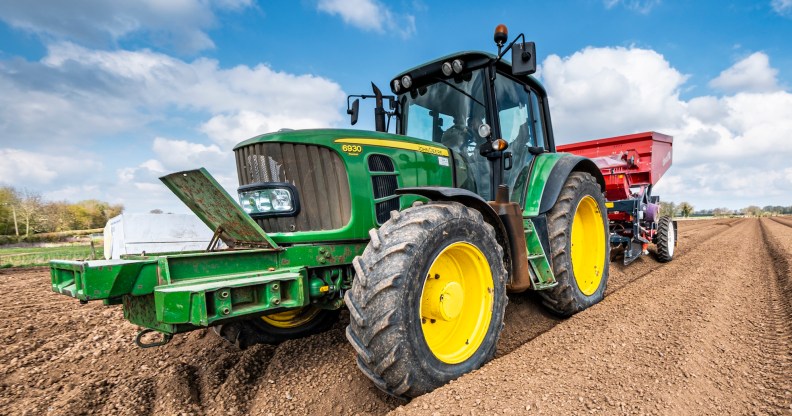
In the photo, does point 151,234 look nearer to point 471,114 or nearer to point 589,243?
point 471,114

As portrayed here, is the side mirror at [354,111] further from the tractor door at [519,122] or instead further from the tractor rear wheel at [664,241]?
the tractor rear wheel at [664,241]

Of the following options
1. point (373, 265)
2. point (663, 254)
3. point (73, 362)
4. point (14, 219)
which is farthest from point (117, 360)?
point (14, 219)

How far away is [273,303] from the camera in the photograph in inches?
106

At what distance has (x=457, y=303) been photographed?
10.4ft

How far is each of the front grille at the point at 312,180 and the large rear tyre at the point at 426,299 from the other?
52 cm

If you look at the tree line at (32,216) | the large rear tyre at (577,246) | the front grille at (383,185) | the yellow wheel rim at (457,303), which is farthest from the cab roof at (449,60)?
the tree line at (32,216)

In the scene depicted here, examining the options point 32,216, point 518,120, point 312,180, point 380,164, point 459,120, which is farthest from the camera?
point 32,216

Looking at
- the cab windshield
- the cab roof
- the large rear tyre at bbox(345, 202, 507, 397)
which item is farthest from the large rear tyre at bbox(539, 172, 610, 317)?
the cab roof

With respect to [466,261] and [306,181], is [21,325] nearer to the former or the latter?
[306,181]

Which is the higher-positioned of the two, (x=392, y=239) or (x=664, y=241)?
(x=392, y=239)

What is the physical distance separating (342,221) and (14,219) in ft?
118

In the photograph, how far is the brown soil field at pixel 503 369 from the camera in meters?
2.59

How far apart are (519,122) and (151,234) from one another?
32.0 ft

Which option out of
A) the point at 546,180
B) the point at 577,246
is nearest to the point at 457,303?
the point at 546,180
